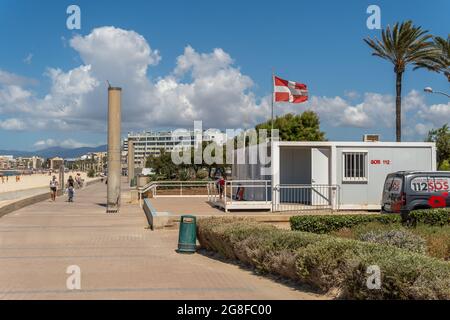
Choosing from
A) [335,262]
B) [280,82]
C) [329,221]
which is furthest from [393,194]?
[335,262]

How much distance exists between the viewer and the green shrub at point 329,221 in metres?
14.0

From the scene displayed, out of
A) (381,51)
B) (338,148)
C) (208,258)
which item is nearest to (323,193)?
(338,148)

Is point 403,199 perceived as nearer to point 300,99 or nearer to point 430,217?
point 430,217

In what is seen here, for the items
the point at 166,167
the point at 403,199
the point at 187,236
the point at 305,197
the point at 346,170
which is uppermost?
the point at 166,167

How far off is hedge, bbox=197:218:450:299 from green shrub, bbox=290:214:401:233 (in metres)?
2.26

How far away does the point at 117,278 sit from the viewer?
980 cm

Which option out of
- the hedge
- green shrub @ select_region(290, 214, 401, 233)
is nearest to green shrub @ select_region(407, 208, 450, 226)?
green shrub @ select_region(290, 214, 401, 233)

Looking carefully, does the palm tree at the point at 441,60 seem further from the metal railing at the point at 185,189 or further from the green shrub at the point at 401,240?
the green shrub at the point at 401,240

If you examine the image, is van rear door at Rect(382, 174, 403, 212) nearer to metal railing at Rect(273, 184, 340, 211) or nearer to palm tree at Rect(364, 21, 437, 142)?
metal railing at Rect(273, 184, 340, 211)

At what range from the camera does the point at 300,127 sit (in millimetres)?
63219

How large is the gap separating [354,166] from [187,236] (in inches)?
402

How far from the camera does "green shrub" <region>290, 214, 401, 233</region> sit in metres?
14.0

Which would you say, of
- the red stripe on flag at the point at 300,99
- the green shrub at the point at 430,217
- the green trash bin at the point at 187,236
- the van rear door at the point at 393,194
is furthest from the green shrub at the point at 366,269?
the red stripe on flag at the point at 300,99

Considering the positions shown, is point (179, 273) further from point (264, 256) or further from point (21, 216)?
point (21, 216)
